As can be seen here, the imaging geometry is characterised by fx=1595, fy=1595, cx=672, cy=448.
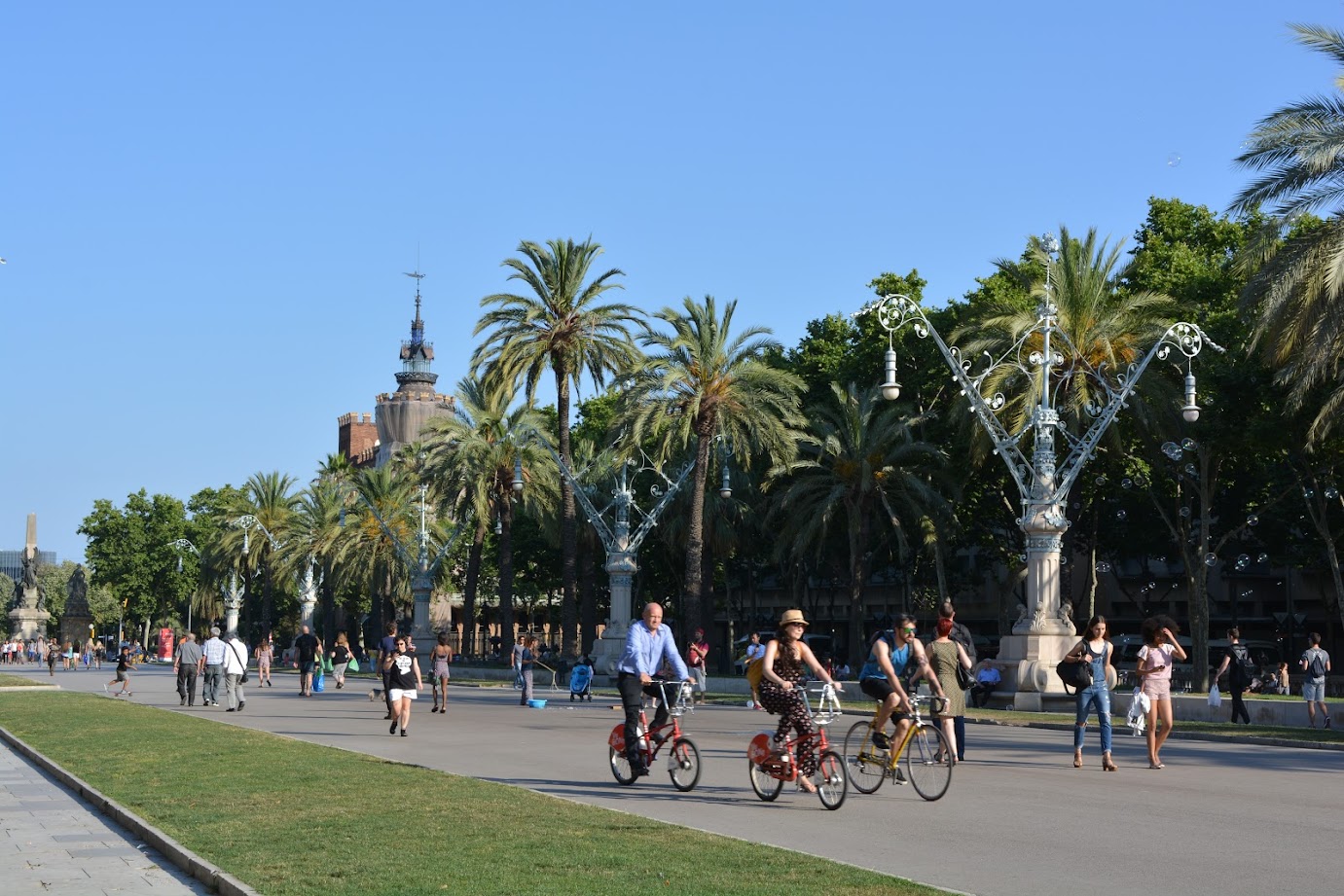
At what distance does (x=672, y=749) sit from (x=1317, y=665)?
1608 cm

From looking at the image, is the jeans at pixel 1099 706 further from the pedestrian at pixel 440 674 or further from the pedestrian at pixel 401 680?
the pedestrian at pixel 440 674

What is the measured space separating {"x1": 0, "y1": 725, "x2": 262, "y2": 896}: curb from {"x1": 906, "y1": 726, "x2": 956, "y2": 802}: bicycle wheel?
6536 mm

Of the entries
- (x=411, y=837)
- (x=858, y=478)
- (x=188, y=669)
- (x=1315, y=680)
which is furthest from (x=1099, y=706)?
(x=858, y=478)

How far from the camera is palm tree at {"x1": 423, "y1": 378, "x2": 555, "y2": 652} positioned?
57.2m

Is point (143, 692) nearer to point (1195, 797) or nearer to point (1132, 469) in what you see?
point (1132, 469)

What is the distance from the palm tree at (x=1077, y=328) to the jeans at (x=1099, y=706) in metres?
19.2

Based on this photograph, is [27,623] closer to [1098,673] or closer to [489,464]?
[489,464]

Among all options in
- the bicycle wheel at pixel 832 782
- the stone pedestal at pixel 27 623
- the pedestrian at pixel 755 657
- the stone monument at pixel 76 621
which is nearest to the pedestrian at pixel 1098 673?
the pedestrian at pixel 755 657

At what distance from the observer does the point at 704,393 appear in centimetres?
4578

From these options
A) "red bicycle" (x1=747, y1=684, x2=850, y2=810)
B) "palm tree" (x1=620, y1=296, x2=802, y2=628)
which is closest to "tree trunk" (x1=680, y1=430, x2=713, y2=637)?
"palm tree" (x1=620, y1=296, x2=802, y2=628)

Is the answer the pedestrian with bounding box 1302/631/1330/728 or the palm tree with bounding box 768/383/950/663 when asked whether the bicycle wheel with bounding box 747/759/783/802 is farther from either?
the palm tree with bounding box 768/383/950/663

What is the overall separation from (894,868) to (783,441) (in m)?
36.1

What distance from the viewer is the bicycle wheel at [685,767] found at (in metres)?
14.9

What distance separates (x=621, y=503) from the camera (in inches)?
1987
